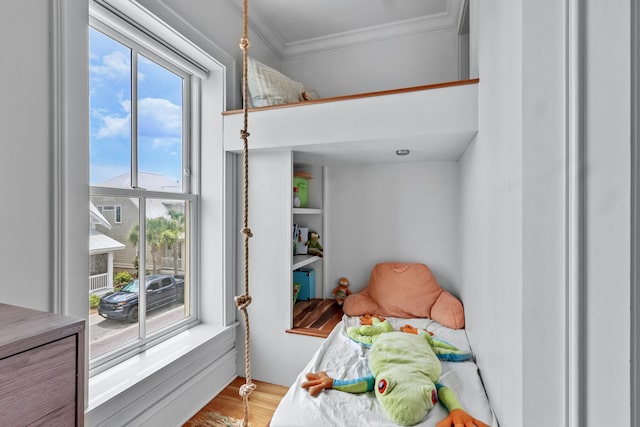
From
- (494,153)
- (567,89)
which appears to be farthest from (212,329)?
(567,89)

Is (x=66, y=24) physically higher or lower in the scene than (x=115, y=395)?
higher

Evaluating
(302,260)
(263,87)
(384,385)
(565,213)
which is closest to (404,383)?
(384,385)

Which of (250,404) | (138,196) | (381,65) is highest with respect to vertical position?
(381,65)

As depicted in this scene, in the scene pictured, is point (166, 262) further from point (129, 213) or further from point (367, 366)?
point (367, 366)

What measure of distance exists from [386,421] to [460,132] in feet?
4.45

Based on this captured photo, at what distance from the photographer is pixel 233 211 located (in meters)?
2.09

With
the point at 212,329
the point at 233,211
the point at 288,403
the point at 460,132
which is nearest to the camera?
the point at 288,403

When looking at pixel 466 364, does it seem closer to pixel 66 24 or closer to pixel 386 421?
pixel 386 421

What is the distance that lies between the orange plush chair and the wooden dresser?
1.74m

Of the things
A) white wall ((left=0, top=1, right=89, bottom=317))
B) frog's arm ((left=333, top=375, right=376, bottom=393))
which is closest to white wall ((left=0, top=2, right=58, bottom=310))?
white wall ((left=0, top=1, right=89, bottom=317))

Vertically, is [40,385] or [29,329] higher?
[29,329]

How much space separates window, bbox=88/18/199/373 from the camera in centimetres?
144

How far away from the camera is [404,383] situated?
1207 millimetres

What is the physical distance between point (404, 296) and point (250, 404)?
127 centimetres
